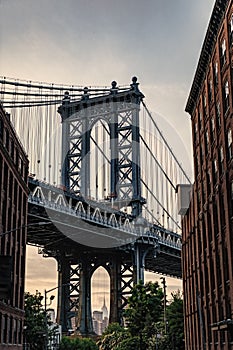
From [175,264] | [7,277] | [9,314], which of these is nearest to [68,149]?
[175,264]

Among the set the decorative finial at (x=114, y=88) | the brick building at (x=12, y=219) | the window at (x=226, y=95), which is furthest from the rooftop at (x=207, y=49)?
the decorative finial at (x=114, y=88)

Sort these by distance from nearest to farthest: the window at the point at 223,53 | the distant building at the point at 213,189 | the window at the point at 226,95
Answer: the distant building at the point at 213,189
the window at the point at 226,95
the window at the point at 223,53

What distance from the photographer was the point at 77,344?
107938 mm

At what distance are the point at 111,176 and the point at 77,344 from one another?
103ft

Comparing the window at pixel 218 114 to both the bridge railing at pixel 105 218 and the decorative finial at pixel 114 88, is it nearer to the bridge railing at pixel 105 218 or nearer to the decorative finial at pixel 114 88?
the bridge railing at pixel 105 218

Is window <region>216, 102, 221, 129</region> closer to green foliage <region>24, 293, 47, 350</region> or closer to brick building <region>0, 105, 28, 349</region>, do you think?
brick building <region>0, 105, 28, 349</region>

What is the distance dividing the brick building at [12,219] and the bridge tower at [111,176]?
46674mm

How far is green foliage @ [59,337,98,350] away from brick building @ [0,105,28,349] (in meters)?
44.1

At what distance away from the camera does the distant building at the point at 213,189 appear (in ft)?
132

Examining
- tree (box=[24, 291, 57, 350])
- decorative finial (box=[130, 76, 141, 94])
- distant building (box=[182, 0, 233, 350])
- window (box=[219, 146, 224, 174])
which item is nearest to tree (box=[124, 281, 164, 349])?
tree (box=[24, 291, 57, 350])

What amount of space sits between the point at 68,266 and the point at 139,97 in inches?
1475

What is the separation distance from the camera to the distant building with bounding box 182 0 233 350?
4019cm

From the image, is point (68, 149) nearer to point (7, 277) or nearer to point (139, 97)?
point (139, 97)

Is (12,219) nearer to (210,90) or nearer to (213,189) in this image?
(213,189)
